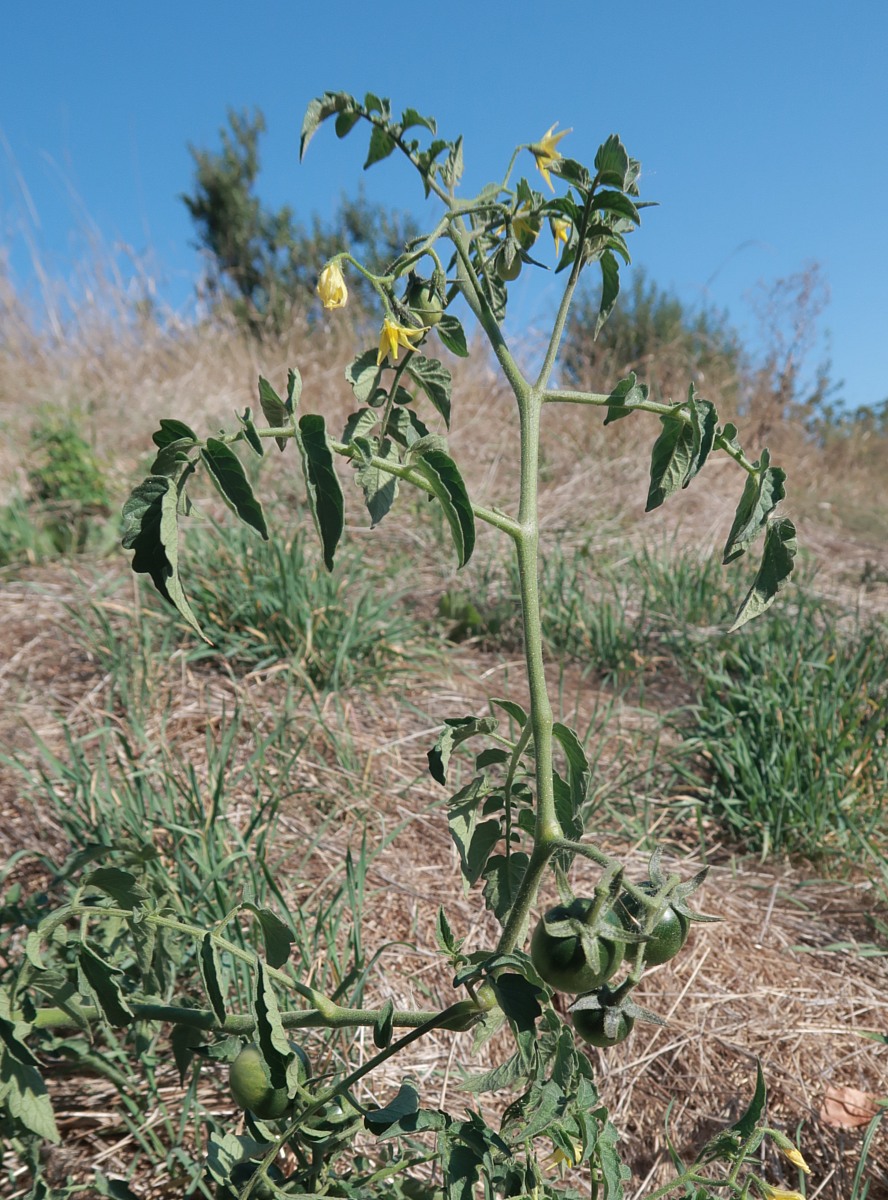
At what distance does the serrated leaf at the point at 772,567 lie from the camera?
0.87 metres

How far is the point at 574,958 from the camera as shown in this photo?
744mm

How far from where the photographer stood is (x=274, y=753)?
7.04 feet

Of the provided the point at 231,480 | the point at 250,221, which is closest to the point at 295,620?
the point at 231,480

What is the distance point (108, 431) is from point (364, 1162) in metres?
4.40

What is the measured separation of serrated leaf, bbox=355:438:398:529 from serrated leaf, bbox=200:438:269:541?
0.10m

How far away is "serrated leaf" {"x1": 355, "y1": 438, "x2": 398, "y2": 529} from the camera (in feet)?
2.72

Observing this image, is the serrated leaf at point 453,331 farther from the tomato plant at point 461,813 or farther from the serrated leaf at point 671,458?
the serrated leaf at point 671,458

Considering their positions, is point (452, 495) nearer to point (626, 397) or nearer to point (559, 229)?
point (626, 397)

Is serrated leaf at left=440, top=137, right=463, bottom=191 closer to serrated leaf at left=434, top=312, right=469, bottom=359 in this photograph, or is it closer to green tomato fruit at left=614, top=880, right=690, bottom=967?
serrated leaf at left=434, top=312, right=469, bottom=359

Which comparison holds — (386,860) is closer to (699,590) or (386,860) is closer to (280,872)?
(280,872)

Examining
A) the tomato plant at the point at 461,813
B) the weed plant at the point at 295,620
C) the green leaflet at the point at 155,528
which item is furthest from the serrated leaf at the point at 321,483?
the weed plant at the point at 295,620

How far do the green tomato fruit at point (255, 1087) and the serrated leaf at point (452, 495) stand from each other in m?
0.53

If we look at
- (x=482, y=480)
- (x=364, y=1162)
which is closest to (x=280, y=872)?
(x=364, y=1162)

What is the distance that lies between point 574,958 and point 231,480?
1.53ft
